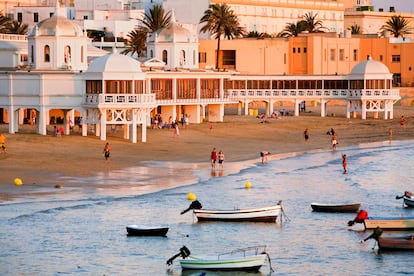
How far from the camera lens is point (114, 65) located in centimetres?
8062

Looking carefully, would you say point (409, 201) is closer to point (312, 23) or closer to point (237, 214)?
point (237, 214)

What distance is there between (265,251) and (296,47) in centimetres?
9471

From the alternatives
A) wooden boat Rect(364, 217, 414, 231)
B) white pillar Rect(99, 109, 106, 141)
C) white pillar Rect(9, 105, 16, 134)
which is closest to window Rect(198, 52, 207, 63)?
white pillar Rect(9, 105, 16, 134)

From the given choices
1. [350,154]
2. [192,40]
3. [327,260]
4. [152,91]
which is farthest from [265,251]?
[192,40]

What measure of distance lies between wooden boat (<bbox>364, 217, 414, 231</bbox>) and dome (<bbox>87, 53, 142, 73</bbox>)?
105 feet

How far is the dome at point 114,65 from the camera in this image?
80.4m

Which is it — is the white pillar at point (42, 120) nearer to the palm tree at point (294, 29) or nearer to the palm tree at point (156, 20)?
the palm tree at point (156, 20)

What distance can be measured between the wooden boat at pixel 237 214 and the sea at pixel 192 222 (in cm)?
31

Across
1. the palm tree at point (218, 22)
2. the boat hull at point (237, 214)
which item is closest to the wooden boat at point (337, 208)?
the boat hull at point (237, 214)

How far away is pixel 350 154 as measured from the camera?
83.6 meters

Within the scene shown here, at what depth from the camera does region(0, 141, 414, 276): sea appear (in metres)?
44.8

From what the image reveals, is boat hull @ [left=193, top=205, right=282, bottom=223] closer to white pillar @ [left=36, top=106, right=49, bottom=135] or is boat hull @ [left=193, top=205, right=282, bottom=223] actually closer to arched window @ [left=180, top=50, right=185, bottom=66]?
white pillar @ [left=36, top=106, right=49, bottom=135]

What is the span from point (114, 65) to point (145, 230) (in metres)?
32.7

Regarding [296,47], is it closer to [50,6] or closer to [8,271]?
[50,6]
